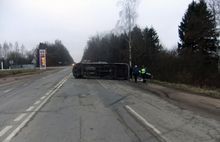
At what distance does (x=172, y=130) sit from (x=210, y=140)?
0.90 m

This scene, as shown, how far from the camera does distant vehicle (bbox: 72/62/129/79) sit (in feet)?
66.6

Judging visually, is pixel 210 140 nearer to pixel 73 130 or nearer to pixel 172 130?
pixel 172 130

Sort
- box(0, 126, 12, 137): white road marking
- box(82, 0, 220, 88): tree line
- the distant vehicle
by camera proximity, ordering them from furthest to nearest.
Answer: the distant vehicle < box(82, 0, 220, 88): tree line < box(0, 126, 12, 137): white road marking

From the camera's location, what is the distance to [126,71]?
20.3 metres

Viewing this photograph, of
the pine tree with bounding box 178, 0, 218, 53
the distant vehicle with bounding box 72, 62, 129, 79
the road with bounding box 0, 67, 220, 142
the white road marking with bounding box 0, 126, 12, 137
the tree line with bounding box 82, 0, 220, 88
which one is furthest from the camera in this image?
the distant vehicle with bounding box 72, 62, 129, 79

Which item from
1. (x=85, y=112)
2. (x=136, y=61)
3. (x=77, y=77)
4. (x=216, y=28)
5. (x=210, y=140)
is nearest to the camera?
(x=210, y=140)

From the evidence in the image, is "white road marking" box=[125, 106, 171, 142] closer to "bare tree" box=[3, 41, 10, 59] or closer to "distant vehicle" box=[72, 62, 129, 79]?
"distant vehicle" box=[72, 62, 129, 79]

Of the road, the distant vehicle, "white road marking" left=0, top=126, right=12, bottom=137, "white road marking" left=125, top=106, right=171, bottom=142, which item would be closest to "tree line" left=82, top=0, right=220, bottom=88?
the distant vehicle

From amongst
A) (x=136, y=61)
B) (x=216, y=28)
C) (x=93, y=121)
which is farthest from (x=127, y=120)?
(x=136, y=61)

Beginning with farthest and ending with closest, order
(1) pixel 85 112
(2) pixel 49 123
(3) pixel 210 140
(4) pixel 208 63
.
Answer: (4) pixel 208 63 < (1) pixel 85 112 < (2) pixel 49 123 < (3) pixel 210 140

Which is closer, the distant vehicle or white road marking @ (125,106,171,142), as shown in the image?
white road marking @ (125,106,171,142)

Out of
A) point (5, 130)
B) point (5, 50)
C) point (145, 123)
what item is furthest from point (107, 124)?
point (5, 50)

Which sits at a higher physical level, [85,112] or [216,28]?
[216,28]

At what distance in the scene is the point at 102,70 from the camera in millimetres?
20906
